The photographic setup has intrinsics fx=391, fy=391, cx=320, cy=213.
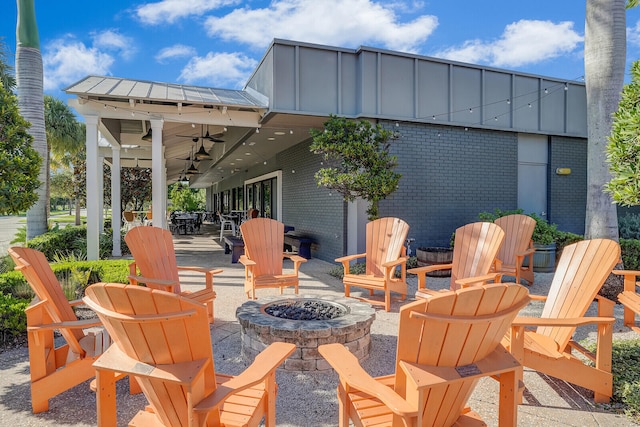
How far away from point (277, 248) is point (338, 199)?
127 inches

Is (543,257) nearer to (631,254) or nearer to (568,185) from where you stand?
(631,254)

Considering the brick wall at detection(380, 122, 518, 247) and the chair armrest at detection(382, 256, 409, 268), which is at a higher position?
the brick wall at detection(380, 122, 518, 247)

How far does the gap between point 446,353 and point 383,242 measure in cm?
368

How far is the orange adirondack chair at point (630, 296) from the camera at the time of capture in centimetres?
303

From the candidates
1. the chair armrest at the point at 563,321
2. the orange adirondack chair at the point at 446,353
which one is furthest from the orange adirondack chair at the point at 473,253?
the orange adirondack chair at the point at 446,353

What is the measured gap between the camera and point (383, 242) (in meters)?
5.18

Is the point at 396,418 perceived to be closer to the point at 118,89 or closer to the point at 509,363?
the point at 509,363

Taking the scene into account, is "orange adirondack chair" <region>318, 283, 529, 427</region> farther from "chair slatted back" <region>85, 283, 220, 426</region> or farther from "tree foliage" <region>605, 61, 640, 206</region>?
"tree foliage" <region>605, 61, 640, 206</region>

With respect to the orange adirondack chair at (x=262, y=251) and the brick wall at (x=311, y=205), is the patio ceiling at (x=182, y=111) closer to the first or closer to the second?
the brick wall at (x=311, y=205)

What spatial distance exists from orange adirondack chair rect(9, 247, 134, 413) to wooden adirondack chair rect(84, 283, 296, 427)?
0.85 m

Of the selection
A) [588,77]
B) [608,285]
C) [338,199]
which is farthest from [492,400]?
[338,199]

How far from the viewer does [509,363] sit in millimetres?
1594

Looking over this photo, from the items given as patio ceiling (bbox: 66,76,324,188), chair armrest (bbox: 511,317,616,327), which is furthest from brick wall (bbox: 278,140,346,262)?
chair armrest (bbox: 511,317,616,327)

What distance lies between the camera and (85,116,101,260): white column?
6.45 m
